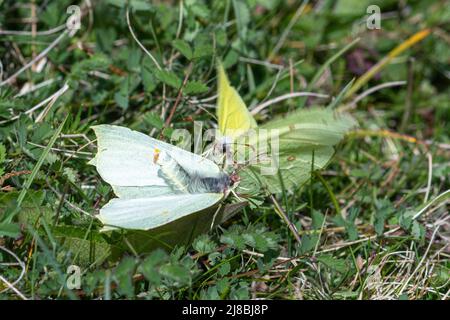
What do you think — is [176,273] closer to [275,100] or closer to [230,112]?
[230,112]

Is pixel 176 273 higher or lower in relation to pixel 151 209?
lower

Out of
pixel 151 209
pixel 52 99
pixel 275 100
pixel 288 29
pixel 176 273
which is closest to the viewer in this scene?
pixel 176 273

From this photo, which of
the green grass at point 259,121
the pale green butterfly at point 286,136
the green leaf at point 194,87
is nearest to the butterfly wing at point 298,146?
the pale green butterfly at point 286,136

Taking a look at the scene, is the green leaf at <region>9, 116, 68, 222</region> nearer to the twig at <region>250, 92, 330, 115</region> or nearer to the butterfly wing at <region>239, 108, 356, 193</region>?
the butterfly wing at <region>239, 108, 356, 193</region>

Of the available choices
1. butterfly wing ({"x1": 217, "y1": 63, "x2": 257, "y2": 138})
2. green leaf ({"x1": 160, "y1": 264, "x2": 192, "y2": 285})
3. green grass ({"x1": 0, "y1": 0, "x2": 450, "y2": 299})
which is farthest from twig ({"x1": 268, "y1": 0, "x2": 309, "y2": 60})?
green leaf ({"x1": 160, "y1": 264, "x2": 192, "y2": 285})

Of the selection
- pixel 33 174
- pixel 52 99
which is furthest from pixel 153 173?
pixel 52 99

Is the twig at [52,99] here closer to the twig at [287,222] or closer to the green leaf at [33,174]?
the green leaf at [33,174]

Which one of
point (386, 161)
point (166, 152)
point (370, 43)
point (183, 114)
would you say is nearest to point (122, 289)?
point (166, 152)
